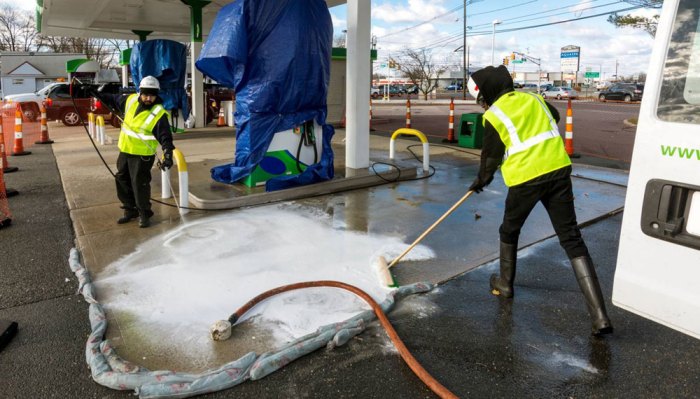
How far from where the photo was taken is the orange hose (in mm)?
2719

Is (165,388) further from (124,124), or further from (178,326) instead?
(124,124)

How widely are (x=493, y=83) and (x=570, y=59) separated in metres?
65.1

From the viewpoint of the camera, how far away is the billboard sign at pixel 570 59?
198ft

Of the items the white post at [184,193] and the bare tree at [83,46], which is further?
the bare tree at [83,46]

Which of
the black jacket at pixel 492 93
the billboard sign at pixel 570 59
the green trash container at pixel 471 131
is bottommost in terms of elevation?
the green trash container at pixel 471 131

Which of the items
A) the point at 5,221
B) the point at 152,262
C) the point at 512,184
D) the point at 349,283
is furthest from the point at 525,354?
the point at 5,221

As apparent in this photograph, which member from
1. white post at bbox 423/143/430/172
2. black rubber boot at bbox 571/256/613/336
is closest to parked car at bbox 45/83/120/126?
white post at bbox 423/143/430/172

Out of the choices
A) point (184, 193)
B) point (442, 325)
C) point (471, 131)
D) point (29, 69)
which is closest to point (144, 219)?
point (184, 193)

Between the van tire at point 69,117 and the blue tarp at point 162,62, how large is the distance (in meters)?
5.86

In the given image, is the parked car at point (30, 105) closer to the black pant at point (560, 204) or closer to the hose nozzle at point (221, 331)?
the hose nozzle at point (221, 331)

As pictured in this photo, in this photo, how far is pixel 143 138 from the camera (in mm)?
5605

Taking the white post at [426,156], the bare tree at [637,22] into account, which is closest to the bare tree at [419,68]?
the bare tree at [637,22]

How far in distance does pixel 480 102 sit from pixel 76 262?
12.5 feet

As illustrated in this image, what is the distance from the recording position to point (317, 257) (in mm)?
4766
